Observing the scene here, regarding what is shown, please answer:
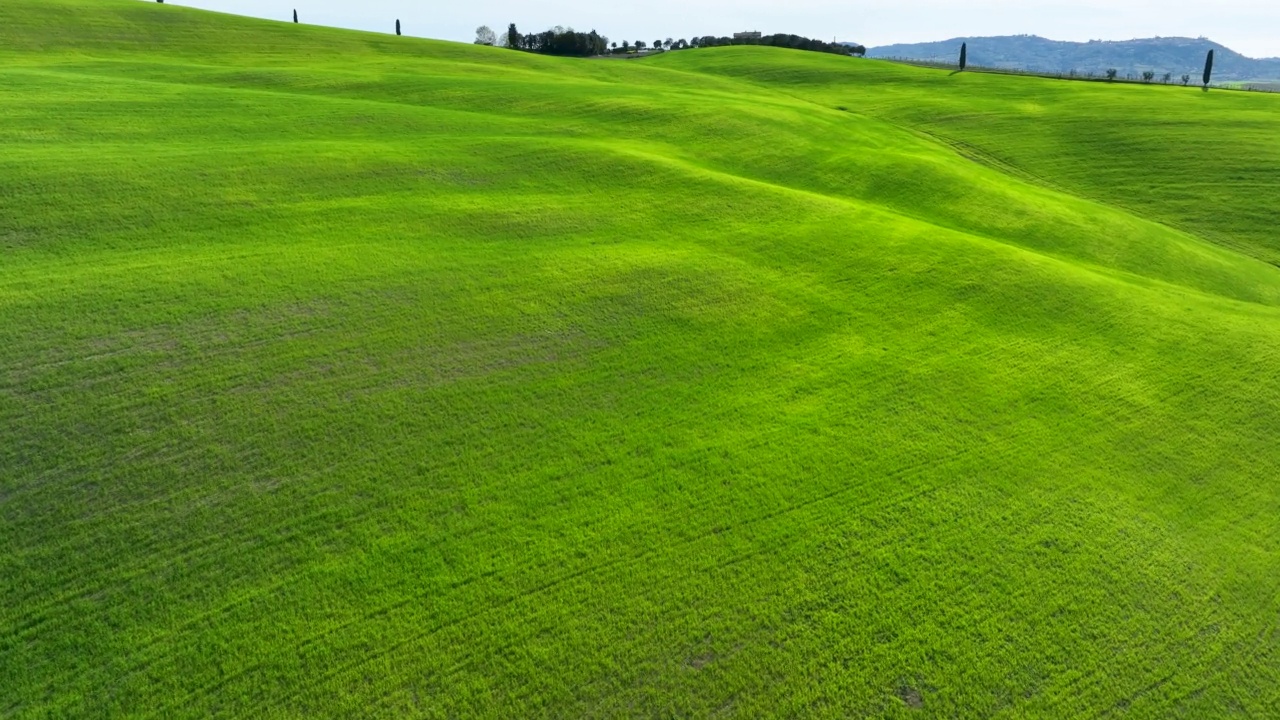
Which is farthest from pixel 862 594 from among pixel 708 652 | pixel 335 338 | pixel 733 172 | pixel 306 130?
pixel 306 130

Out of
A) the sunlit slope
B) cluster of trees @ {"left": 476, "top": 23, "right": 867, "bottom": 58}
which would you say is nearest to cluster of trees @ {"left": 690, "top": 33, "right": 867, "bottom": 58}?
cluster of trees @ {"left": 476, "top": 23, "right": 867, "bottom": 58}

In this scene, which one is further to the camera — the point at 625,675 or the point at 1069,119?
the point at 1069,119

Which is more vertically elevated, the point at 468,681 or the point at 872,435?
the point at 872,435

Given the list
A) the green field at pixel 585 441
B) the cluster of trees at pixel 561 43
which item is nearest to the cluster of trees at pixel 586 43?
the cluster of trees at pixel 561 43

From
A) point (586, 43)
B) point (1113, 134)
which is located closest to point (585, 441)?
point (1113, 134)

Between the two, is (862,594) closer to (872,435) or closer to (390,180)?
(872,435)

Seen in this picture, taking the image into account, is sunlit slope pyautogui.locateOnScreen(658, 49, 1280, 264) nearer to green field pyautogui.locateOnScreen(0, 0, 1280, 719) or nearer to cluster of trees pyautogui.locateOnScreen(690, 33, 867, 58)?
green field pyautogui.locateOnScreen(0, 0, 1280, 719)

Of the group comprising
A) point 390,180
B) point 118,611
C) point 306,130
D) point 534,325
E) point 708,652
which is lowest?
point 708,652
